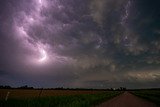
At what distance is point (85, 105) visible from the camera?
24.7 meters

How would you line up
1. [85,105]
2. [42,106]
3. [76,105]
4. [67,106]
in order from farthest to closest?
[85,105], [76,105], [67,106], [42,106]

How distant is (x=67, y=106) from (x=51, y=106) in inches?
60.2

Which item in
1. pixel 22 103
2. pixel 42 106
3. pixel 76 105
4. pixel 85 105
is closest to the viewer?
pixel 22 103

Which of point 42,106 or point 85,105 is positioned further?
point 85,105

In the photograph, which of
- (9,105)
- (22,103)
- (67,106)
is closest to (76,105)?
(67,106)

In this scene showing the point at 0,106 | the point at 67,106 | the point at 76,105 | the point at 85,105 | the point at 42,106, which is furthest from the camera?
the point at 85,105

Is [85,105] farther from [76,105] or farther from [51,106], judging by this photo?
[51,106]

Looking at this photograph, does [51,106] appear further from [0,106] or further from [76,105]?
[0,106]

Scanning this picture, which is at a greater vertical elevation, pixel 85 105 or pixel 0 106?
pixel 85 105

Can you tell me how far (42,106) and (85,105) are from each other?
6.85 metres

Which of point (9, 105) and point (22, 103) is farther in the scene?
point (22, 103)

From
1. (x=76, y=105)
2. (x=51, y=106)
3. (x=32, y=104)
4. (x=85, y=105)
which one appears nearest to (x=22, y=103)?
(x=32, y=104)

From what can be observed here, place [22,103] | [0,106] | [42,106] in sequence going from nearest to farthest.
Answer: [0,106], [22,103], [42,106]

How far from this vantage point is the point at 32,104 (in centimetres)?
1833
